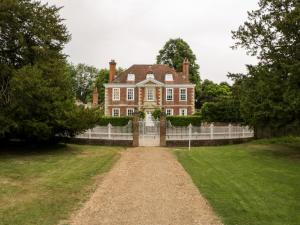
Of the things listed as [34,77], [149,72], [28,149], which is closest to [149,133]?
[28,149]

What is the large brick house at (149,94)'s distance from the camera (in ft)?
179

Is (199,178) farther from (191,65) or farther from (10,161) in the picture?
(191,65)

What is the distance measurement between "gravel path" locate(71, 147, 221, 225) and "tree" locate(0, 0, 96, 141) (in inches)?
291

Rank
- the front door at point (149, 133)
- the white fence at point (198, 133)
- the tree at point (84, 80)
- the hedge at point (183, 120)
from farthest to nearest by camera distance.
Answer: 1. the tree at point (84, 80)
2. the hedge at point (183, 120)
3. the front door at point (149, 133)
4. the white fence at point (198, 133)

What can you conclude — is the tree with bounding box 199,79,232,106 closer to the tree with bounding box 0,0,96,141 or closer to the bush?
the bush

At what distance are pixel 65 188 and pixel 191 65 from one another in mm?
62000

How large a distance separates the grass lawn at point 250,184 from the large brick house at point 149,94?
3252cm

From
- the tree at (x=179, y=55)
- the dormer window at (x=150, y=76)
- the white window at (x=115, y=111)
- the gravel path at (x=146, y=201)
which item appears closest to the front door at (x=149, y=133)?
the gravel path at (x=146, y=201)

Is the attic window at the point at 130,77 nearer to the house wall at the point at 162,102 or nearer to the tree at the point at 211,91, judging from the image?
the house wall at the point at 162,102

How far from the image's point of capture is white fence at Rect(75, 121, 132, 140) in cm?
2930

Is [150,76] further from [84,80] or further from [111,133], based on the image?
[84,80]

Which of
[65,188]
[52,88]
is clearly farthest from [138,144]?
[65,188]

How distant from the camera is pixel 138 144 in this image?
28.6 m

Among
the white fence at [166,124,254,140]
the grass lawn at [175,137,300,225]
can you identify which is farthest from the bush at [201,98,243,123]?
the grass lawn at [175,137,300,225]
